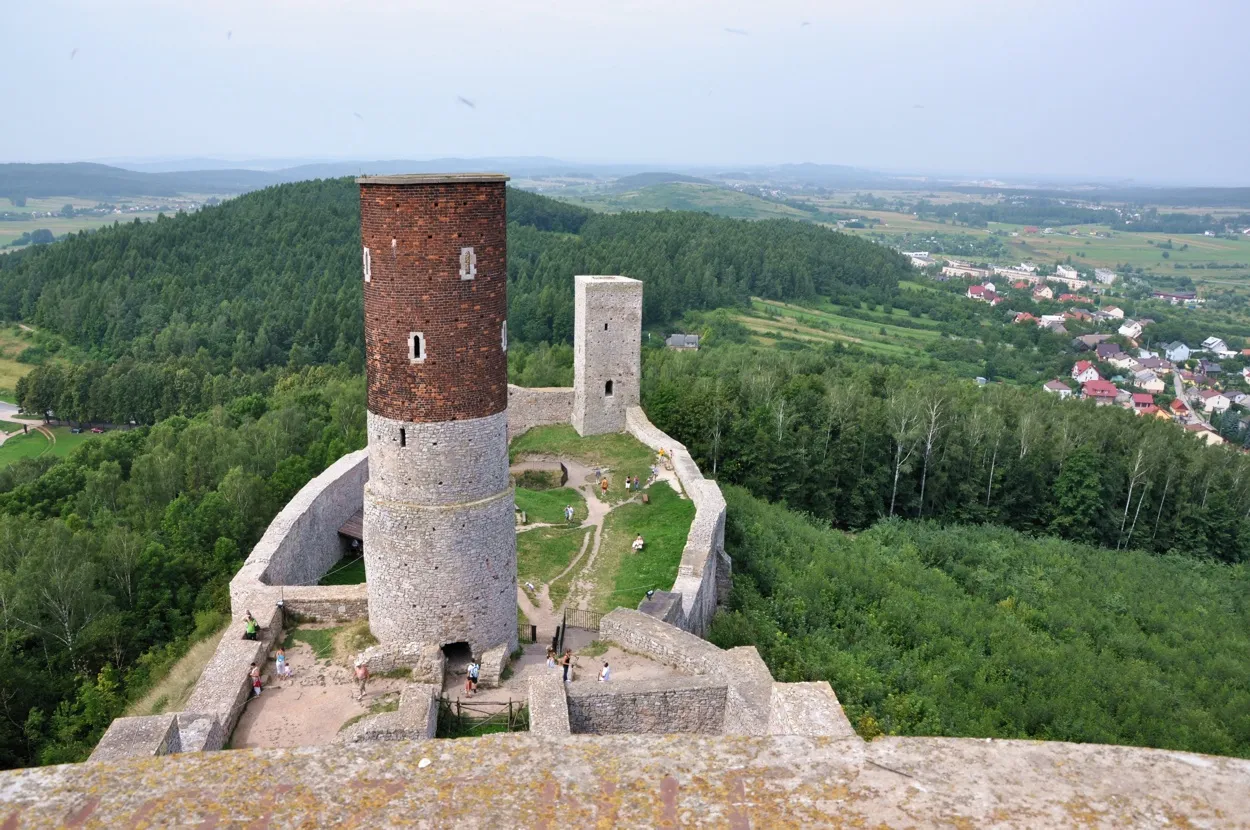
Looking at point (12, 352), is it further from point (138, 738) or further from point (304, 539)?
point (138, 738)

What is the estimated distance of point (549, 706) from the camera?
10961 millimetres

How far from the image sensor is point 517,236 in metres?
86.7

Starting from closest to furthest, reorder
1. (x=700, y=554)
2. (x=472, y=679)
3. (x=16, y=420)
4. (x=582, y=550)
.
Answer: (x=472, y=679), (x=700, y=554), (x=582, y=550), (x=16, y=420)

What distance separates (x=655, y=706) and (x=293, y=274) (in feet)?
241

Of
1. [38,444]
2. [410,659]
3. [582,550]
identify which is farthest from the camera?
[38,444]

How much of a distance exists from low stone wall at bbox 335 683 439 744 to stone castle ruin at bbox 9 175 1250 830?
0.05 m

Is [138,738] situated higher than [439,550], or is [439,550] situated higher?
[439,550]

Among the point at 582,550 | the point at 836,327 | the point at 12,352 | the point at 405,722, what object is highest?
the point at 405,722

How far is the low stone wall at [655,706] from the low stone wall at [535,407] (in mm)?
22296

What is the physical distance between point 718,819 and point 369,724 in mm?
9938

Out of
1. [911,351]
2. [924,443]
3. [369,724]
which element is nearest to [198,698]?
[369,724]

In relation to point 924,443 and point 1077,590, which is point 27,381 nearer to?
point 924,443

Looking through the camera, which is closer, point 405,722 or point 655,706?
point 655,706

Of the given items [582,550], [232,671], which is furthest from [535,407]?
[232,671]
